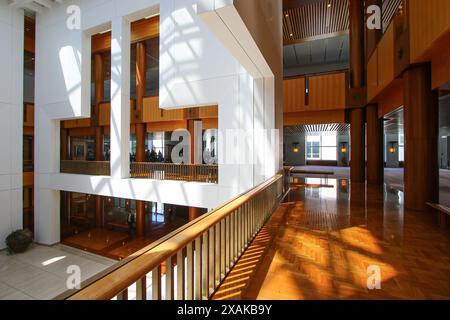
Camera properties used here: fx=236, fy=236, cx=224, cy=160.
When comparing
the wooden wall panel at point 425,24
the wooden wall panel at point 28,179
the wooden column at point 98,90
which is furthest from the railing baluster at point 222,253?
the wooden column at point 98,90

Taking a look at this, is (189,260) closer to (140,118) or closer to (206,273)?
(206,273)

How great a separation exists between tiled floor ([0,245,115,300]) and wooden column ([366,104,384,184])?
418 inches

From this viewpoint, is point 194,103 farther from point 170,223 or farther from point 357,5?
point 170,223

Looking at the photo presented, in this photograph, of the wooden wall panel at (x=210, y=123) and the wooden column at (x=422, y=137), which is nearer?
the wooden column at (x=422, y=137)

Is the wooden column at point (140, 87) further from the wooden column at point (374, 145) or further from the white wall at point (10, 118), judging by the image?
the wooden column at point (374, 145)

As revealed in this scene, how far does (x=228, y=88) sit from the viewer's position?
6594 mm

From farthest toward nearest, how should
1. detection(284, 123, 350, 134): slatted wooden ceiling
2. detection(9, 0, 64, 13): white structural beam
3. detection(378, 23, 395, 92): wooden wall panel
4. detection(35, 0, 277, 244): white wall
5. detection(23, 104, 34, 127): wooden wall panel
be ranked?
detection(23, 104, 34, 127): wooden wall panel, detection(284, 123, 350, 134): slatted wooden ceiling, detection(9, 0, 64, 13): white structural beam, detection(35, 0, 277, 244): white wall, detection(378, 23, 395, 92): wooden wall panel

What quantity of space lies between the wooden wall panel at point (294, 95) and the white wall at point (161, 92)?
4644mm

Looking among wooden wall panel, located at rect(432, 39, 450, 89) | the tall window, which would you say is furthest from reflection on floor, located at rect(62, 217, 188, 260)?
the tall window

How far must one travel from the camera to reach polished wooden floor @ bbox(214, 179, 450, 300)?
2.25m

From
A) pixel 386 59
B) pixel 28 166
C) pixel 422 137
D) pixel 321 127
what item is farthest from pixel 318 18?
pixel 28 166

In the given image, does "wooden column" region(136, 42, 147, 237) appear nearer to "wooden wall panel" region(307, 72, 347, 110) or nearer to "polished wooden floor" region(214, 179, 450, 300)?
"wooden wall panel" region(307, 72, 347, 110)

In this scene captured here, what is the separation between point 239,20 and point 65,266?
10.4 metres

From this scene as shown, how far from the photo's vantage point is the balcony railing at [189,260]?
1099 mm
